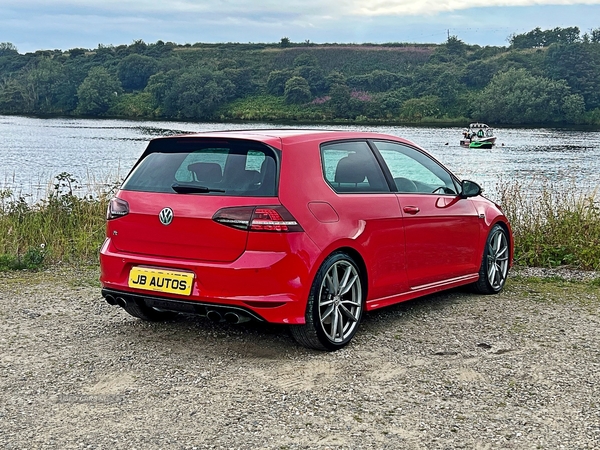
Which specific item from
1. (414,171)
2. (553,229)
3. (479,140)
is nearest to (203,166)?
(414,171)

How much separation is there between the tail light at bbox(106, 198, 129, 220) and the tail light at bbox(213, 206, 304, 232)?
822mm

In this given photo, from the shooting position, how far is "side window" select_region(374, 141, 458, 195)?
6270mm

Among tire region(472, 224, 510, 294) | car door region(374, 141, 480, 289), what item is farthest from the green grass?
car door region(374, 141, 480, 289)

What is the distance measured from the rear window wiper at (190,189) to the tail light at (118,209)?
1.32 feet

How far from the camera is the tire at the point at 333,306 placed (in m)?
5.24

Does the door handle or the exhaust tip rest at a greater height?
the door handle

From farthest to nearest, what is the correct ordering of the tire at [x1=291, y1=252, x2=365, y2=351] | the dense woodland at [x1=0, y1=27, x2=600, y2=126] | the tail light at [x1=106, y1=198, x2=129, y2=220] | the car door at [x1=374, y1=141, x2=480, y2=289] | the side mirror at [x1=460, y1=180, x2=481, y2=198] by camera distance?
the dense woodland at [x1=0, y1=27, x2=600, y2=126]
the side mirror at [x1=460, y1=180, x2=481, y2=198]
the car door at [x1=374, y1=141, x2=480, y2=289]
the tail light at [x1=106, y1=198, x2=129, y2=220]
the tire at [x1=291, y1=252, x2=365, y2=351]

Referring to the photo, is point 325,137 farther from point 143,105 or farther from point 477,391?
point 143,105

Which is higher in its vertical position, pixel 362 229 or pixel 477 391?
pixel 362 229

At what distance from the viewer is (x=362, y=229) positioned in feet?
18.4

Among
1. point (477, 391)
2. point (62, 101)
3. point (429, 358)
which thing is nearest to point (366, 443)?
point (477, 391)

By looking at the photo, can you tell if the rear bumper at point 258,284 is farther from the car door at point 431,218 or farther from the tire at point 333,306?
the car door at point 431,218

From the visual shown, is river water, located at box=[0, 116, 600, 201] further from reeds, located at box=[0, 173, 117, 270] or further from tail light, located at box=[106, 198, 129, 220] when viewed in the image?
tail light, located at box=[106, 198, 129, 220]

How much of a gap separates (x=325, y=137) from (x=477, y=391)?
2168 mm
